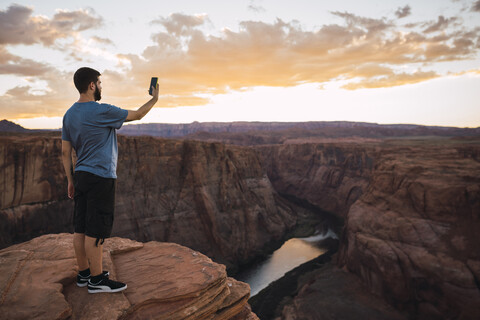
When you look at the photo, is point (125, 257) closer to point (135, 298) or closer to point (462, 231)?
point (135, 298)

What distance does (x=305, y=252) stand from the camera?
30875 millimetres

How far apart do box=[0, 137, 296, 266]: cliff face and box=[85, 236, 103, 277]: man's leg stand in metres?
20.3

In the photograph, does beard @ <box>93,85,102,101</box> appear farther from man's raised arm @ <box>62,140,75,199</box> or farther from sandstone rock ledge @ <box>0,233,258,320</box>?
sandstone rock ledge @ <box>0,233,258,320</box>

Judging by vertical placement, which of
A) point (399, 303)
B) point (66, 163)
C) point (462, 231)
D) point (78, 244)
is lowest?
point (399, 303)

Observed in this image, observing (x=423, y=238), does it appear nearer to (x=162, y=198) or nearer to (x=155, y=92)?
(x=155, y=92)

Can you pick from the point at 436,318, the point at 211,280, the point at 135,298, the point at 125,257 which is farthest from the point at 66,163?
the point at 436,318

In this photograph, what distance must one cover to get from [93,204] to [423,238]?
849 inches

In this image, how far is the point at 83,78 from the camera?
316cm

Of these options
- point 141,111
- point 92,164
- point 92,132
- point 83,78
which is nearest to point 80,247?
point 92,164

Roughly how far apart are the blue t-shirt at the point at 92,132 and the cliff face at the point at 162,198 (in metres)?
20.6

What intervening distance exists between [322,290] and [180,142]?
783 inches

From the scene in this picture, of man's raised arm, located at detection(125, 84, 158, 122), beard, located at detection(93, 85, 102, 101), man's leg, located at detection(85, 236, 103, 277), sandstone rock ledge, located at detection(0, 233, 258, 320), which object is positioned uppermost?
beard, located at detection(93, 85, 102, 101)

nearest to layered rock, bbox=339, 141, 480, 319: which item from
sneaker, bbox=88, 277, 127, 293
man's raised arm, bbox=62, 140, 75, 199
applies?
sneaker, bbox=88, 277, 127, 293

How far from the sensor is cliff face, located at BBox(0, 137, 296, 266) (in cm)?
1903
